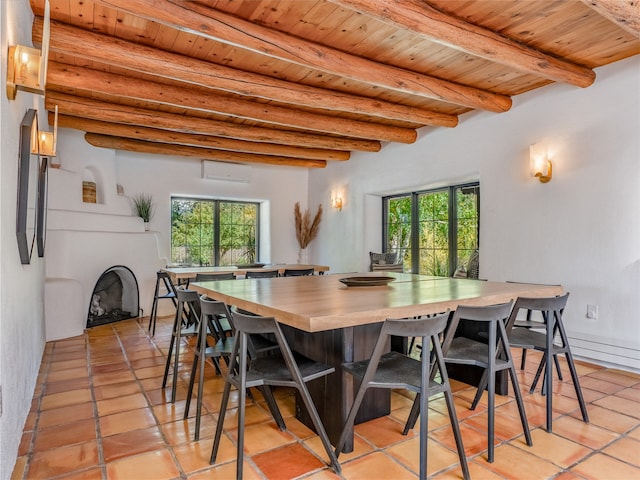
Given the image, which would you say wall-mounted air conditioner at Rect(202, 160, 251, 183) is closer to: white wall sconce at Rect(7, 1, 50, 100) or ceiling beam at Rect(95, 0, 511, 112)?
ceiling beam at Rect(95, 0, 511, 112)

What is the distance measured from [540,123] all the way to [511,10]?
1620 millimetres

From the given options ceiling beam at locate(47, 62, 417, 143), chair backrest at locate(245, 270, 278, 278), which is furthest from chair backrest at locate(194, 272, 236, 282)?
ceiling beam at locate(47, 62, 417, 143)

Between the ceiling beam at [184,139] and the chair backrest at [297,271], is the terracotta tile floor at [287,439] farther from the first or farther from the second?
the ceiling beam at [184,139]

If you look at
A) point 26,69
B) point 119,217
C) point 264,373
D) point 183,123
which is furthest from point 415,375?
point 119,217

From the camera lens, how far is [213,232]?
22.6ft

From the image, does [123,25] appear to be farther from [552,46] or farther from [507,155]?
[507,155]

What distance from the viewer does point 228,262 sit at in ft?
23.2

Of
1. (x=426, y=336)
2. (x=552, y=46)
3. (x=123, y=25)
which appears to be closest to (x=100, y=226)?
(x=123, y=25)

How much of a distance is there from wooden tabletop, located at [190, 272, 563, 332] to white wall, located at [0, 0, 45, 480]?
99 cm

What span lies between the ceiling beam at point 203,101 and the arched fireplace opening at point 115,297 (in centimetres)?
244

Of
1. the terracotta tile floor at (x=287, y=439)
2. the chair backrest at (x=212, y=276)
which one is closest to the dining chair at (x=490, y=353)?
the terracotta tile floor at (x=287, y=439)

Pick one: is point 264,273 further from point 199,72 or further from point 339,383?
point 339,383

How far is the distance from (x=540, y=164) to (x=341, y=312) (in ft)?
9.95

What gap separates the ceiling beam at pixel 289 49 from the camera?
2.35m
